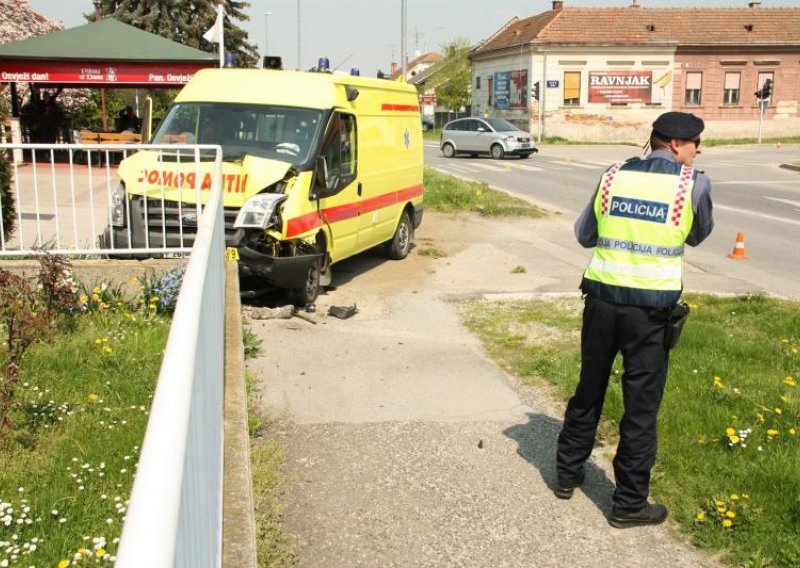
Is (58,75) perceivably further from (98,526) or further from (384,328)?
(98,526)

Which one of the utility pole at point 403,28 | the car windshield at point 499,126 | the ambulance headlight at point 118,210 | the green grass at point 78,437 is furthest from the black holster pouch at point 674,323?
the car windshield at point 499,126

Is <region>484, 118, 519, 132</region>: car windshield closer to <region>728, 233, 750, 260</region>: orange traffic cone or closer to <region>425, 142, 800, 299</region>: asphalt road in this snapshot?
<region>425, 142, 800, 299</region>: asphalt road

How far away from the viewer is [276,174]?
333 inches

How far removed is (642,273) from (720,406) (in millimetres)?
1758

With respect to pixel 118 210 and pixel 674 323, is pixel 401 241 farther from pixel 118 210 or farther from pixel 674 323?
pixel 674 323

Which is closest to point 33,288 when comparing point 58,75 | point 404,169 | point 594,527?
point 594,527

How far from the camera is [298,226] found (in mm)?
8445

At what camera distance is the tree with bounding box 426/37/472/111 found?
73.7m

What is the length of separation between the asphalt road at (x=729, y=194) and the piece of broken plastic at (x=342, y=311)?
4742 mm

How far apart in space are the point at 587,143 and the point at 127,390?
168ft

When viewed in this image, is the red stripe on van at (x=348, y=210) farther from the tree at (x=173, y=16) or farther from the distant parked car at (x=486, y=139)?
the tree at (x=173, y=16)

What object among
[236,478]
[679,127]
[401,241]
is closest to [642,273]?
[679,127]

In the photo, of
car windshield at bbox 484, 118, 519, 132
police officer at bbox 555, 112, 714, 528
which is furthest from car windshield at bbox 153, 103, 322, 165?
car windshield at bbox 484, 118, 519, 132

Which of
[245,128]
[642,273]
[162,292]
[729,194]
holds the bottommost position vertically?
[729,194]
